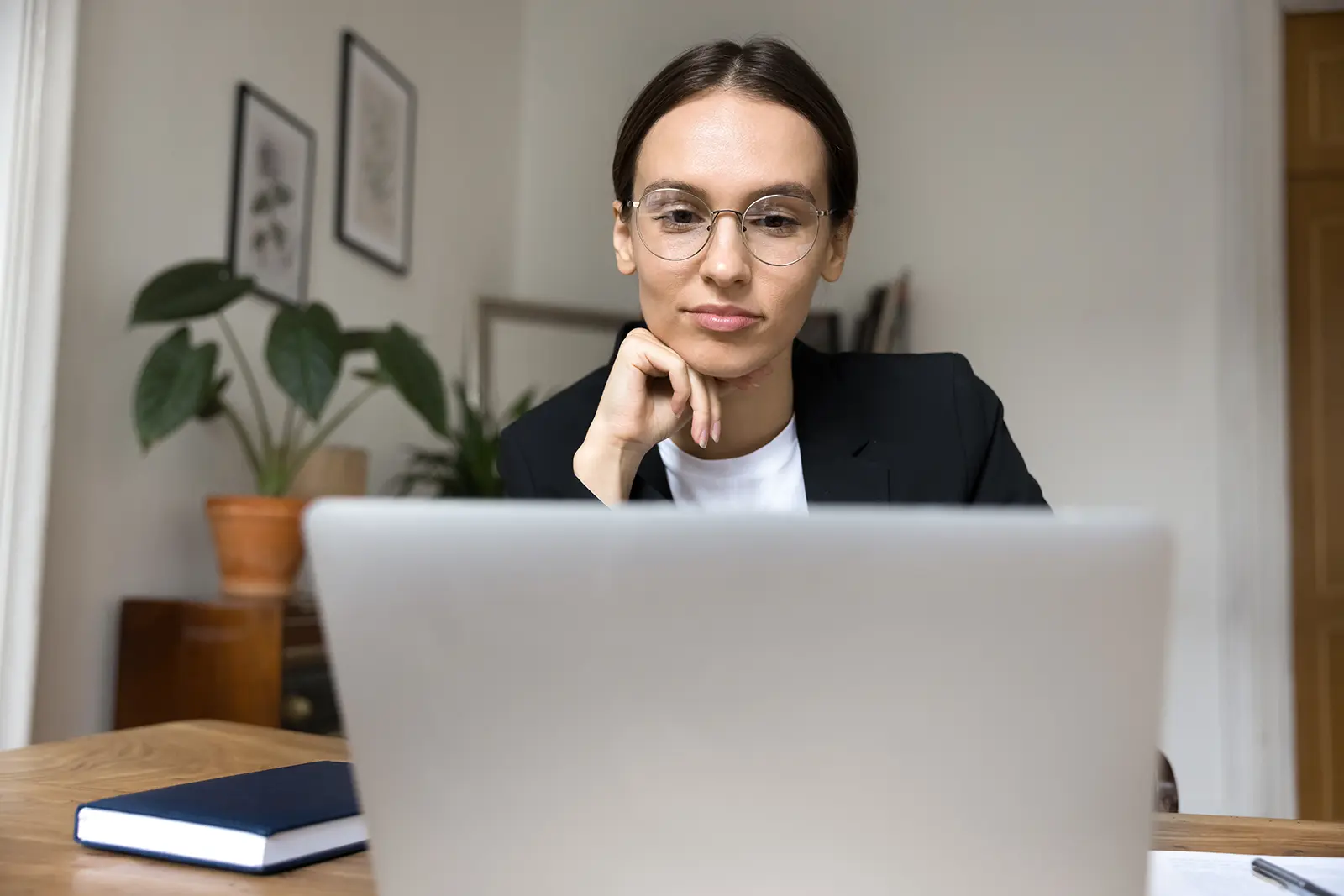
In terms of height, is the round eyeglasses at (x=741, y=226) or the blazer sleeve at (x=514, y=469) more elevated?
the round eyeglasses at (x=741, y=226)

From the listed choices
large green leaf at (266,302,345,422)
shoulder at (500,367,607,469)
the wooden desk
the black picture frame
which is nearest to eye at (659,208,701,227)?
shoulder at (500,367,607,469)

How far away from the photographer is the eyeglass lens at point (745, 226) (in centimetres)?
123

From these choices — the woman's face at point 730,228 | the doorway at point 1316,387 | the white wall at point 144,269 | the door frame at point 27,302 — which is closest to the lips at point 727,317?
the woman's face at point 730,228

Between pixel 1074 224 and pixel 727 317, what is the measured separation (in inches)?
103

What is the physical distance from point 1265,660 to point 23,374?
10.4 feet

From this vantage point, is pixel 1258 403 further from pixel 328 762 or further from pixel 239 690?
pixel 328 762

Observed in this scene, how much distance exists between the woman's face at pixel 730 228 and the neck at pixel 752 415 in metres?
0.09

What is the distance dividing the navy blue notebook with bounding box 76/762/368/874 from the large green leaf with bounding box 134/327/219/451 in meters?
1.35

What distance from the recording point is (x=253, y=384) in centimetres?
257

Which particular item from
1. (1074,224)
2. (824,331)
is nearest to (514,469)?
(824,331)

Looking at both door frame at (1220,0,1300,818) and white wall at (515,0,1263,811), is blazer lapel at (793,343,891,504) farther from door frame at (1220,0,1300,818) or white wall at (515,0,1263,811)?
door frame at (1220,0,1300,818)

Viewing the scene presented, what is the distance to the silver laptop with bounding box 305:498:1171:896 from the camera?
402mm

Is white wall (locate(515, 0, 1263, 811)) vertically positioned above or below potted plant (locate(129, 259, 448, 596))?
above

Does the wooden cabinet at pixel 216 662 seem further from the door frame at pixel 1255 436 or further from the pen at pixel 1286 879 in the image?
the door frame at pixel 1255 436
